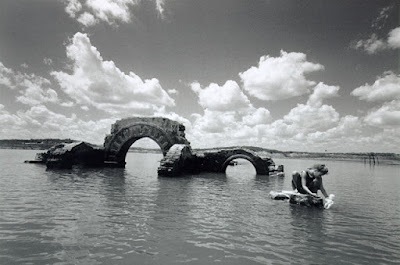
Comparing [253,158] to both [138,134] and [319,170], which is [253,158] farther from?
[319,170]

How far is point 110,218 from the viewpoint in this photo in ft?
19.9

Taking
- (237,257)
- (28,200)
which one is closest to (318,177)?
(237,257)

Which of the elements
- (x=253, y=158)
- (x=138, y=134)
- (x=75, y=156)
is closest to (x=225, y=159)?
(x=253, y=158)

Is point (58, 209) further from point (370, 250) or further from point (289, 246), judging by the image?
point (370, 250)

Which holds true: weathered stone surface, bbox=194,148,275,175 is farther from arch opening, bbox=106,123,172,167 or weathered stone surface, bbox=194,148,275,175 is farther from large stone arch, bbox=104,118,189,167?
arch opening, bbox=106,123,172,167

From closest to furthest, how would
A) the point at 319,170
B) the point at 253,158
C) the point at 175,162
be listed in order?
the point at 319,170 < the point at 175,162 < the point at 253,158

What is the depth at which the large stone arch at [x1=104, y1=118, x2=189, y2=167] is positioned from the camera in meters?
20.1

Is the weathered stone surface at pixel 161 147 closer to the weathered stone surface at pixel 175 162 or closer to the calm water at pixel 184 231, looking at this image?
the weathered stone surface at pixel 175 162

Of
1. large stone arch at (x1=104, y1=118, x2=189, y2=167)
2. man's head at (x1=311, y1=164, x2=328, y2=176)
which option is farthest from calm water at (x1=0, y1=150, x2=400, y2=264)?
large stone arch at (x1=104, y1=118, x2=189, y2=167)

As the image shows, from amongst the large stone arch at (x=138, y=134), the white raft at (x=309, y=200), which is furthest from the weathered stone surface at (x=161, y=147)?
the white raft at (x=309, y=200)

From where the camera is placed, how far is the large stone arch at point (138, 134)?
2009 centimetres

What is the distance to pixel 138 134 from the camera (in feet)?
69.2

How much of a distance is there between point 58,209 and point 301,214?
21.1ft

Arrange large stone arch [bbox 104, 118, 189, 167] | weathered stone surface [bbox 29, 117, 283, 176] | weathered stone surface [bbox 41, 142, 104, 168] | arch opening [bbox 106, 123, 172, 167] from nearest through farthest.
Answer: weathered stone surface [bbox 41, 142, 104, 168]
weathered stone surface [bbox 29, 117, 283, 176]
large stone arch [bbox 104, 118, 189, 167]
arch opening [bbox 106, 123, 172, 167]
